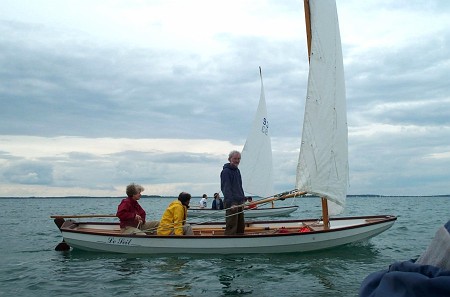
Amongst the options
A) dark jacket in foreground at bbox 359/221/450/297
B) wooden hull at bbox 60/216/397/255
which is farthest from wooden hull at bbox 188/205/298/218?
dark jacket in foreground at bbox 359/221/450/297

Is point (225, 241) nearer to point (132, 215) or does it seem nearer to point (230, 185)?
point (230, 185)

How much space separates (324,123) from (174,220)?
15.0ft

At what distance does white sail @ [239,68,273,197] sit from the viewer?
25.5 m

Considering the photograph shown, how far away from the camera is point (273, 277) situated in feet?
30.1

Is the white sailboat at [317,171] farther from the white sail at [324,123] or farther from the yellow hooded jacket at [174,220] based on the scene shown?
the yellow hooded jacket at [174,220]

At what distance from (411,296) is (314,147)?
9607 millimetres

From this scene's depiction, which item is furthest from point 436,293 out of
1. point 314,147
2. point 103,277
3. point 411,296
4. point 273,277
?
point 314,147

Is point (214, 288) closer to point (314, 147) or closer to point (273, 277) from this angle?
point (273, 277)

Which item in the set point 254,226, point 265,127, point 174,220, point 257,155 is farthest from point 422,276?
point 265,127

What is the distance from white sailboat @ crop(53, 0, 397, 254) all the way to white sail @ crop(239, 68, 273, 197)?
1375 cm

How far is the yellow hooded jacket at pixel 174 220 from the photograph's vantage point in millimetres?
11414

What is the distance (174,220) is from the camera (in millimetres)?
11602

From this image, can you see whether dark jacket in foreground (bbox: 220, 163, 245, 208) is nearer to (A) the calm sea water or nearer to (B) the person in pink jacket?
(A) the calm sea water

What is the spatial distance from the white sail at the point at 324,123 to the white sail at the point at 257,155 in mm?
14236
